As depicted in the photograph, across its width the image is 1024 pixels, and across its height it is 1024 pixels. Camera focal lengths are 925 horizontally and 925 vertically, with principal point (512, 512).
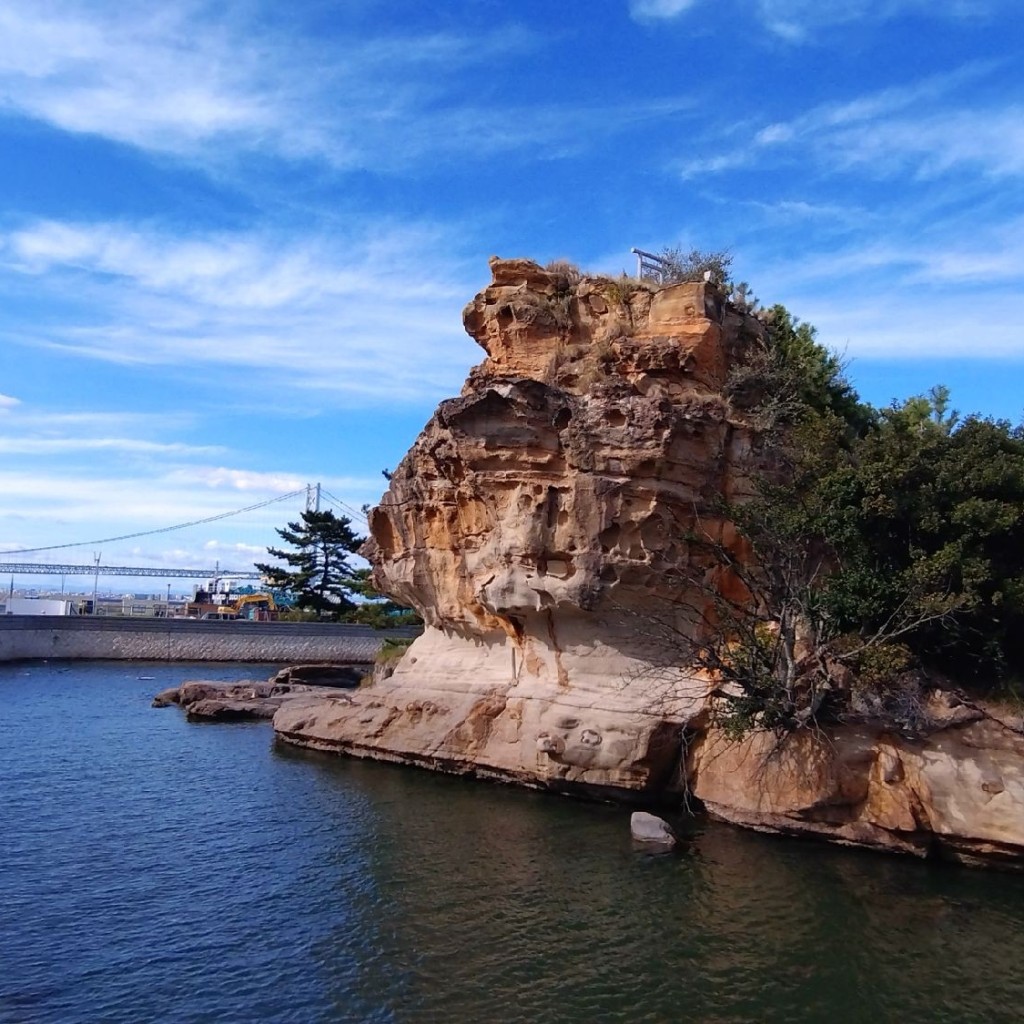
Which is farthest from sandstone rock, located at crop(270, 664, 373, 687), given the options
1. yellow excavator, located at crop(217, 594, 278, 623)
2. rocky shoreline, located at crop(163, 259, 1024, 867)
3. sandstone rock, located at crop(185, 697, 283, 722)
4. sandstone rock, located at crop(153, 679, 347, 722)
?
yellow excavator, located at crop(217, 594, 278, 623)

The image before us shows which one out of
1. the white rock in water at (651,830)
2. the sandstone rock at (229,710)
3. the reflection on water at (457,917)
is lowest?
the reflection on water at (457,917)

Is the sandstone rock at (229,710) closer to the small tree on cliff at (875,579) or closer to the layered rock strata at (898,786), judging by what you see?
the small tree on cliff at (875,579)

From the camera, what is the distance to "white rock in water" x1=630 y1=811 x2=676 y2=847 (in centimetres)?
1688

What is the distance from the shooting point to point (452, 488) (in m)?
24.6

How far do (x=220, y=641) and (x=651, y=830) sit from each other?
46352 millimetres

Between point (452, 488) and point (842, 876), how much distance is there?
13.4 meters

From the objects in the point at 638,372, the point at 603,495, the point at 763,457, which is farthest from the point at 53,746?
the point at 763,457

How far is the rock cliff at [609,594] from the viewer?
1717 centimetres

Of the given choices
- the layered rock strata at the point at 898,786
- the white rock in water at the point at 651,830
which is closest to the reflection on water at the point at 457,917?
→ the white rock in water at the point at 651,830

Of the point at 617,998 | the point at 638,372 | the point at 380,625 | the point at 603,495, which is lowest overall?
the point at 617,998

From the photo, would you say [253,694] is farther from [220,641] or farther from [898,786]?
[898,786]

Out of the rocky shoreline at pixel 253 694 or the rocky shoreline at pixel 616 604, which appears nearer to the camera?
the rocky shoreline at pixel 616 604

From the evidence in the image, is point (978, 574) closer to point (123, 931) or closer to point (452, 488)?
point (452, 488)

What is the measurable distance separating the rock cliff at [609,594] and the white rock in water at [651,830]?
5.67ft
